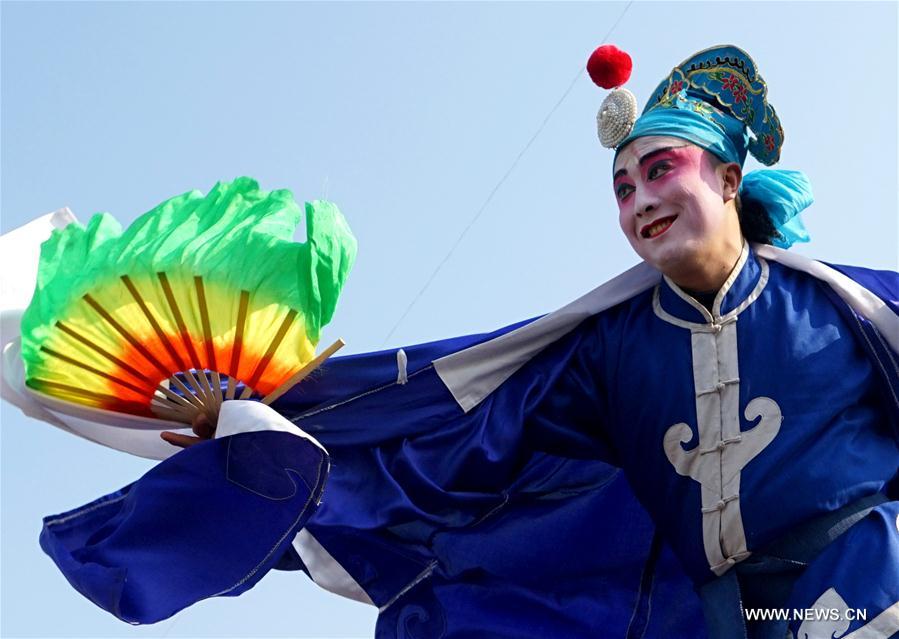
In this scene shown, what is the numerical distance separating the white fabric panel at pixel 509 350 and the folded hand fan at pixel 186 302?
0.41 meters

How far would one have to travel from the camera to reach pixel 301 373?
4.64m

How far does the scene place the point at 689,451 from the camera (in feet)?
14.7

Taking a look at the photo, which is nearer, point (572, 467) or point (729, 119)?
point (729, 119)

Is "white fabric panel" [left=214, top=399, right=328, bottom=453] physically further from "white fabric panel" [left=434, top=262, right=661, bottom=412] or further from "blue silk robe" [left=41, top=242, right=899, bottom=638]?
"white fabric panel" [left=434, top=262, right=661, bottom=412]

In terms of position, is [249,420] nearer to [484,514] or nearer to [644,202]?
[484,514]

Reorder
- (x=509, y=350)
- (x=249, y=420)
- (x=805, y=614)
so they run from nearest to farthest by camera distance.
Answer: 1. (x=805, y=614)
2. (x=249, y=420)
3. (x=509, y=350)

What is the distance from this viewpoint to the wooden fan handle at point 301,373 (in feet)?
14.9

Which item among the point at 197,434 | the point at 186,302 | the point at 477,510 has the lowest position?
the point at 477,510

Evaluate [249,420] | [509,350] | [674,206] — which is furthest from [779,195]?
[249,420]

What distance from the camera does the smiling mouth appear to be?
4570mm

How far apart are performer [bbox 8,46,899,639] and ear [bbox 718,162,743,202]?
2cm

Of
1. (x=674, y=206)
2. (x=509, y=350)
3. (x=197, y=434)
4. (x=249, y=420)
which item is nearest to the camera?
(x=249, y=420)

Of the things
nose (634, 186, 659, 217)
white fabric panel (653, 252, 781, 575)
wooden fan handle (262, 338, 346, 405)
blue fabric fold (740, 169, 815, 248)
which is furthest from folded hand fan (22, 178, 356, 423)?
blue fabric fold (740, 169, 815, 248)

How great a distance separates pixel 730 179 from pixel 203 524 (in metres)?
1.60
